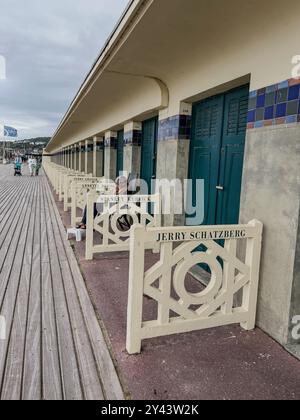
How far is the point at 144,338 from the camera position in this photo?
2.22m

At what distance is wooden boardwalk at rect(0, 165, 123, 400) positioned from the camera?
184cm

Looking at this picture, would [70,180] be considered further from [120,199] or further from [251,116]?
[251,116]

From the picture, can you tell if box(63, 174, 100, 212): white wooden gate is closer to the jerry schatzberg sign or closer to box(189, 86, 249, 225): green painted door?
box(189, 86, 249, 225): green painted door

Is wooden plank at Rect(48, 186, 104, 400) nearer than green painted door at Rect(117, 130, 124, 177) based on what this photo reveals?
Yes

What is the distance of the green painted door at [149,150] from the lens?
230 inches

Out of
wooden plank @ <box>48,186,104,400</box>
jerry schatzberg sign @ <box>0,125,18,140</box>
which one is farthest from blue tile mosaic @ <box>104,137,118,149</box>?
jerry schatzberg sign @ <box>0,125,18,140</box>

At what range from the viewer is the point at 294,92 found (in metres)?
2.22

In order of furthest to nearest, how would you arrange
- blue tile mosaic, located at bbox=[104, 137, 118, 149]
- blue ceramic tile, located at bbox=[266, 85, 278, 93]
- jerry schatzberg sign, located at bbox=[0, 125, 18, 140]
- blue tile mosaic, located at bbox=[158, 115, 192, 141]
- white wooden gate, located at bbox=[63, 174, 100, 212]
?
jerry schatzberg sign, located at bbox=[0, 125, 18, 140]
blue tile mosaic, located at bbox=[104, 137, 118, 149]
white wooden gate, located at bbox=[63, 174, 100, 212]
blue tile mosaic, located at bbox=[158, 115, 192, 141]
blue ceramic tile, located at bbox=[266, 85, 278, 93]

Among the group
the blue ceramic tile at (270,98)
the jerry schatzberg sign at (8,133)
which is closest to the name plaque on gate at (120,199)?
the blue ceramic tile at (270,98)

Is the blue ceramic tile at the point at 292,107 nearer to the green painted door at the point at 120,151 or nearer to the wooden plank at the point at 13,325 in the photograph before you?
the wooden plank at the point at 13,325

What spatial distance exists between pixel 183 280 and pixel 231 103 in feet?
6.86

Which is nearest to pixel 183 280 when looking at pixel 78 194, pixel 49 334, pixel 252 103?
pixel 49 334

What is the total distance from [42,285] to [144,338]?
1459 mm

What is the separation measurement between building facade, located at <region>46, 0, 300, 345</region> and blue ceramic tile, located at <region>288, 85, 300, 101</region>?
1 cm
